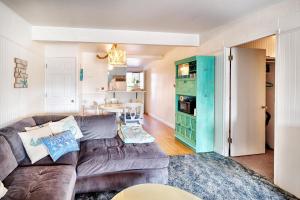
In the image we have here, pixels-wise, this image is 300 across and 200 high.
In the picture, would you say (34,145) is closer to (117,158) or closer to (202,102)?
(117,158)

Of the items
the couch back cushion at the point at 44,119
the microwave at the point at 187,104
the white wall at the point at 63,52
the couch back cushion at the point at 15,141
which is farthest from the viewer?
the white wall at the point at 63,52

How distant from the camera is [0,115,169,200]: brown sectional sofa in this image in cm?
168

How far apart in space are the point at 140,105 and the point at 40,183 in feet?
12.3

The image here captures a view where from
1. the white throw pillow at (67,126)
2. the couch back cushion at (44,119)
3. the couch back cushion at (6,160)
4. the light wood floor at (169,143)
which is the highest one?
the couch back cushion at (44,119)

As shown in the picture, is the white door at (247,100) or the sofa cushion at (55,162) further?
the white door at (247,100)

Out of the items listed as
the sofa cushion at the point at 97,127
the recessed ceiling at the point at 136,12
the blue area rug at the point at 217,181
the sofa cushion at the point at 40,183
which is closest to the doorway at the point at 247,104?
the blue area rug at the point at 217,181

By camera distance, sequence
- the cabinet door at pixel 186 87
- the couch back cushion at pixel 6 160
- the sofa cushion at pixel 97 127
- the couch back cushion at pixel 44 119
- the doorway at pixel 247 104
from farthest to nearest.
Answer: the cabinet door at pixel 186 87
the doorway at pixel 247 104
the sofa cushion at pixel 97 127
the couch back cushion at pixel 44 119
the couch back cushion at pixel 6 160

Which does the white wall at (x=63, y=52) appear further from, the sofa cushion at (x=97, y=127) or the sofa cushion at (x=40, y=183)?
the sofa cushion at (x=40, y=183)

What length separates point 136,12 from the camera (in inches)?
119

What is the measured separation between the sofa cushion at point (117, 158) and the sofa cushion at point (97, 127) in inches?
13.7

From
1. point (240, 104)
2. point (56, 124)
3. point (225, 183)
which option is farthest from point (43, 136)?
point (240, 104)

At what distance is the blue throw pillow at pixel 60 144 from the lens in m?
2.31

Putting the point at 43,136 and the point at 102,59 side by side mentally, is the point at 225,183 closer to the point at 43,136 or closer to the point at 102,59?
the point at 43,136

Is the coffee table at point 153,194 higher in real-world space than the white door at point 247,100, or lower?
lower
